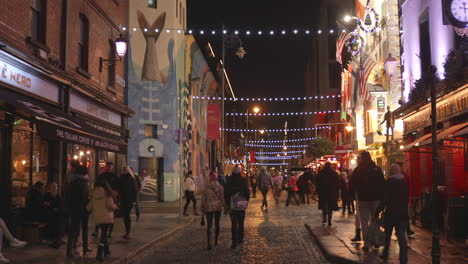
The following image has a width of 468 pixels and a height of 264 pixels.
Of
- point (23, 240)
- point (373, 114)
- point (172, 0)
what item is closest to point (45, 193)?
point (23, 240)

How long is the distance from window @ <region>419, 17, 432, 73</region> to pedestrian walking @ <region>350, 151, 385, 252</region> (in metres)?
11.6

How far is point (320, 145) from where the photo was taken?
58406 millimetres

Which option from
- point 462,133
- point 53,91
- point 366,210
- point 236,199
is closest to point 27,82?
point 53,91

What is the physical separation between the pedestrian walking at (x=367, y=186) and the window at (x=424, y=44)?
11635 mm

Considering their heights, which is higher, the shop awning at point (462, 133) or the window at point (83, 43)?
the window at point (83, 43)

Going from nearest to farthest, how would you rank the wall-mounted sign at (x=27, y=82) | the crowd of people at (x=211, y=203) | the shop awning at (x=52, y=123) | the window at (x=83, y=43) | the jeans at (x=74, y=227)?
the crowd of people at (x=211, y=203) → the jeans at (x=74, y=227) → the shop awning at (x=52, y=123) → the wall-mounted sign at (x=27, y=82) → the window at (x=83, y=43)

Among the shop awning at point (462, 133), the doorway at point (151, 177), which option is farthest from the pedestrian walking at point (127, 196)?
the doorway at point (151, 177)

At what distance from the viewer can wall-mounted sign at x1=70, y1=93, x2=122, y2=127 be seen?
54.1 feet

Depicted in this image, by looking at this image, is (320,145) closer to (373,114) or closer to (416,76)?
(373,114)

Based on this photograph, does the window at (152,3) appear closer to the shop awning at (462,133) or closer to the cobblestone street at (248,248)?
the cobblestone street at (248,248)

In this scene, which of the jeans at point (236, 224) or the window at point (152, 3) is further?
the window at point (152, 3)

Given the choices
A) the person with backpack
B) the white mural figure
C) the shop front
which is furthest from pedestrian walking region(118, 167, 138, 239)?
the white mural figure

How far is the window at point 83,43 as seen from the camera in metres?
17.5

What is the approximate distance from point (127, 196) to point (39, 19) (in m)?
5.23
